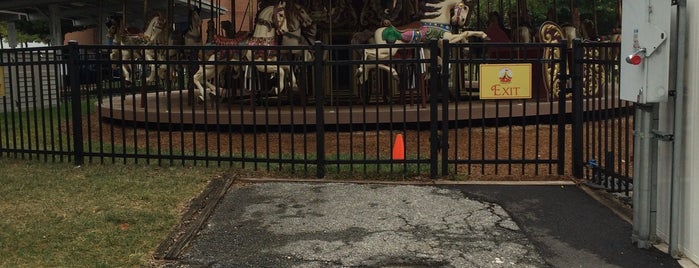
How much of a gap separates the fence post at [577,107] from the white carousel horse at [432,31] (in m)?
5.64

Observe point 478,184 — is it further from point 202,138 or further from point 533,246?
point 202,138

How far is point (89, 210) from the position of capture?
6.88 metres

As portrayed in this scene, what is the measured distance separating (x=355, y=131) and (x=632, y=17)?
26.2 feet

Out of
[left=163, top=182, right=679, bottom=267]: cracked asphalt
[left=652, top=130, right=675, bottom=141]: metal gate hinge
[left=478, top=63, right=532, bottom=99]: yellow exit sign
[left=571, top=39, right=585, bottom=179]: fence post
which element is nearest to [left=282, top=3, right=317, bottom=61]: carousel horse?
[left=478, top=63, right=532, bottom=99]: yellow exit sign

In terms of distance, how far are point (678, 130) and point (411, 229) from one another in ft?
7.86

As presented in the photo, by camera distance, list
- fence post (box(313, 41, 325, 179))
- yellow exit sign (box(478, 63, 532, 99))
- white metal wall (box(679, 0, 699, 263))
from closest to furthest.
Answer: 1. white metal wall (box(679, 0, 699, 263))
2. yellow exit sign (box(478, 63, 532, 99))
3. fence post (box(313, 41, 325, 179))

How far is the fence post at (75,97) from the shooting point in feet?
29.7

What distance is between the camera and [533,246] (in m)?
5.83

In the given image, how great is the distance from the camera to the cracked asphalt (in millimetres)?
5508

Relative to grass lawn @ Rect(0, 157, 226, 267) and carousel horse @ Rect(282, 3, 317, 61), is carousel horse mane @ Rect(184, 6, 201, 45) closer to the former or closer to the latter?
carousel horse @ Rect(282, 3, 317, 61)

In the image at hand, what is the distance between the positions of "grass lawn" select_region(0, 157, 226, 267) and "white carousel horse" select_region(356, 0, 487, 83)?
19.1 feet

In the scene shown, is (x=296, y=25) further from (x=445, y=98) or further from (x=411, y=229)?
(x=411, y=229)

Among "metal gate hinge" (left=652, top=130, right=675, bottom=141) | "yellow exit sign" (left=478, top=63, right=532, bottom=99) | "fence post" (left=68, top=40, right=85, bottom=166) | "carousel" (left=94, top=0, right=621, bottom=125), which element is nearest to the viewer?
"metal gate hinge" (left=652, top=130, right=675, bottom=141)

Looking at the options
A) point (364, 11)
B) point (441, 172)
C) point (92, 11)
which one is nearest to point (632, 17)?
point (441, 172)
